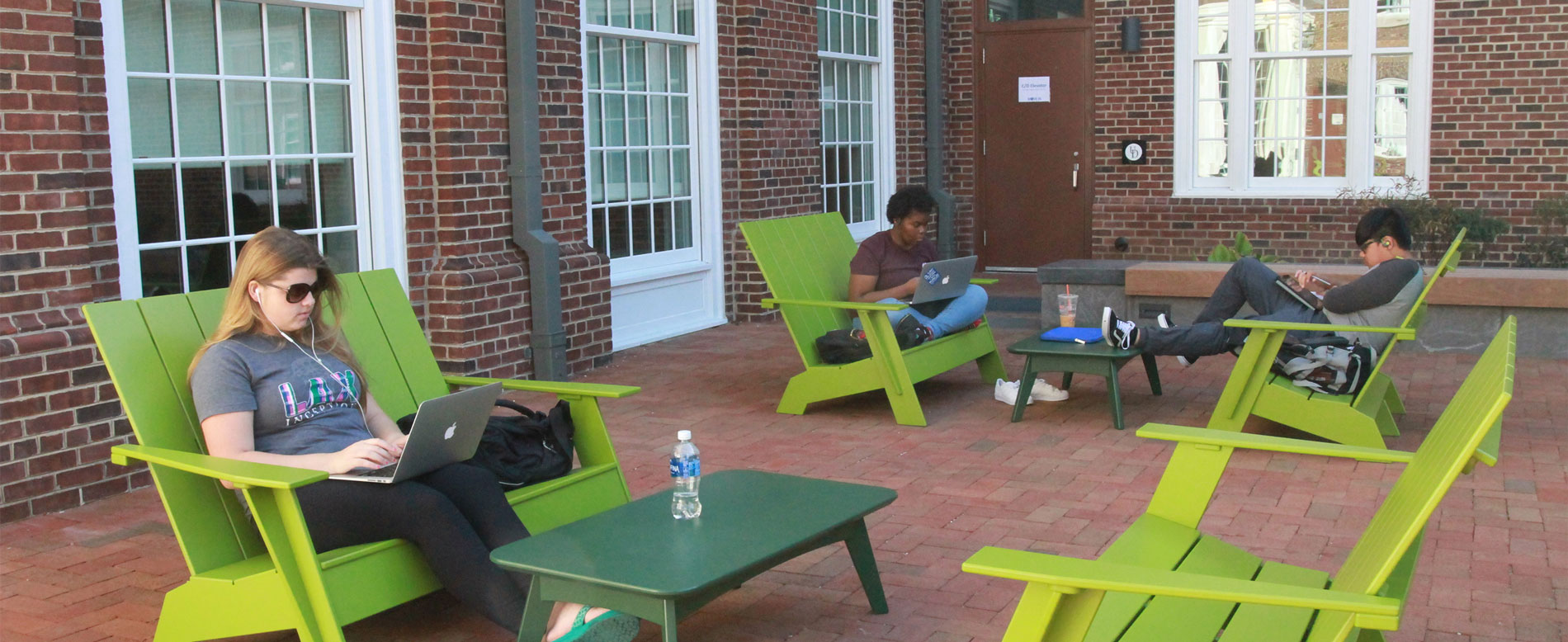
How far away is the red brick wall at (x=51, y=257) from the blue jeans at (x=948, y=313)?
10.5 feet

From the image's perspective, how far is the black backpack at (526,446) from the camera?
3738mm

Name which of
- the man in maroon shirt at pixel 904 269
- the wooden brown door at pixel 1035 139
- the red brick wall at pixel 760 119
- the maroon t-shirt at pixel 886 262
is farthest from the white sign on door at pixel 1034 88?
the maroon t-shirt at pixel 886 262

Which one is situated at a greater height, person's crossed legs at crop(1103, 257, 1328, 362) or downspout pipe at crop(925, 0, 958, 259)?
downspout pipe at crop(925, 0, 958, 259)

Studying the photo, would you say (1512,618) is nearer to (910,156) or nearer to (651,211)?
(651,211)

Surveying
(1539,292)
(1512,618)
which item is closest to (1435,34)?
(1539,292)

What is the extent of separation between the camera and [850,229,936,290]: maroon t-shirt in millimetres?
6812

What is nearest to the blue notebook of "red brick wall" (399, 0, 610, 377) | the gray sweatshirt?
the gray sweatshirt

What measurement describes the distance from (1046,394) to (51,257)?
4.17 meters

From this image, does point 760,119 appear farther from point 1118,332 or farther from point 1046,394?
point 1118,332

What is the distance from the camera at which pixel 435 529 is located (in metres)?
3.27

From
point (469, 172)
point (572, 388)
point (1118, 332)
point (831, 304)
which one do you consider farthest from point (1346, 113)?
point (572, 388)

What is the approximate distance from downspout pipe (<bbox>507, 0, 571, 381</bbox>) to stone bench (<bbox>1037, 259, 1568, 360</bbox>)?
3238mm

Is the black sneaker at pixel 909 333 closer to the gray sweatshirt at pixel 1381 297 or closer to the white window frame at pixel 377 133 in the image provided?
the gray sweatshirt at pixel 1381 297

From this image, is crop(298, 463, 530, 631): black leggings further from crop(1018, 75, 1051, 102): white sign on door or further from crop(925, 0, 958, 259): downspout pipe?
crop(1018, 75, 1051, 102): white sign on door
